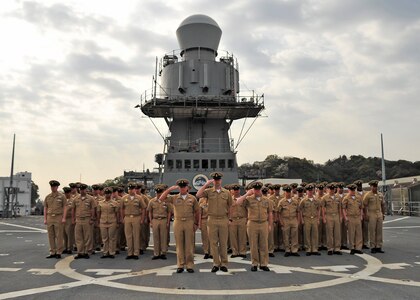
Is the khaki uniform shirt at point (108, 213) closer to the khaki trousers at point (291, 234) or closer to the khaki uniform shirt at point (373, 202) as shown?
the khaki trousers at point (291, 234)

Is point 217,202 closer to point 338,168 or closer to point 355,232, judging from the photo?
point 355,232

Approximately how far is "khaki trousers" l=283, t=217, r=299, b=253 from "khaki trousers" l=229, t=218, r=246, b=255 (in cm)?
108

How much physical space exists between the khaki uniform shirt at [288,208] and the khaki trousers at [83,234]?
4.77 meters

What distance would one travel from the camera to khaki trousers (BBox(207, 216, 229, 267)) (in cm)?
707

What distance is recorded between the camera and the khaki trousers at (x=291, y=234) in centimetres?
916

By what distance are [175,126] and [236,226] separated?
18740 millimetres

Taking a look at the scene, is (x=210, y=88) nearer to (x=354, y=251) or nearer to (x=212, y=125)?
(x=212, y=125)

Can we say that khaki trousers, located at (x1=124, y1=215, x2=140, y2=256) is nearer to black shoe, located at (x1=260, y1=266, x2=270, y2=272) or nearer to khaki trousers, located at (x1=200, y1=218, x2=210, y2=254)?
khaki trousers, located at (x1=200, y1=218, x2=210, y2=254)

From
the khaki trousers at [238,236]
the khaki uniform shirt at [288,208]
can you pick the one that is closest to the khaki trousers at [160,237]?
the khaki trousers at [238,236]

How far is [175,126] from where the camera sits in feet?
89.0

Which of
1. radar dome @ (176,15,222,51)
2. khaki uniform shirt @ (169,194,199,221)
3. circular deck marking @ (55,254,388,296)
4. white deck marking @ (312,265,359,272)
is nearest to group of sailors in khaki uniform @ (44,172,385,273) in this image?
khaki uniform shirt @ (169,194,199,221)

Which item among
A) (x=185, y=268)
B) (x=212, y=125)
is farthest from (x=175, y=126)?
(x=185, y=268)

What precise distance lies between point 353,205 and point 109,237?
620 cm

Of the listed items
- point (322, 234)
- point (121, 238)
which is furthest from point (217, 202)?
point (322, 234)
